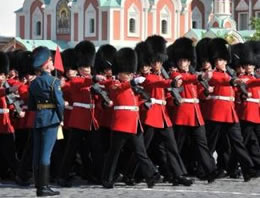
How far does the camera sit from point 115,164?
396 inches

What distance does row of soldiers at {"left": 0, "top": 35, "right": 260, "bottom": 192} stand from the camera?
32.9 ft

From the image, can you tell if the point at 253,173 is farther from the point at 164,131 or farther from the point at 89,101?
the point at 89,101

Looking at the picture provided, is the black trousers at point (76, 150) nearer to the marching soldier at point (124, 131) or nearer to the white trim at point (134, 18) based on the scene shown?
the marching soldier at point (124, 131)

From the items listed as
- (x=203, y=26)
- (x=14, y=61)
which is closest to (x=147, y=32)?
(x=203, y=26)

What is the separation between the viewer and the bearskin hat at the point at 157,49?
10484mm

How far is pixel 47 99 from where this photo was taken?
9.41m

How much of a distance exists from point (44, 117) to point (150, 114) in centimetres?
135

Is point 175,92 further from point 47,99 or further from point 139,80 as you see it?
point 47,99

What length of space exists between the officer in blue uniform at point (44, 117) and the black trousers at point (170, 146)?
4.03 ft

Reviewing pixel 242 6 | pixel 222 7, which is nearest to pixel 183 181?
pixel 222 7

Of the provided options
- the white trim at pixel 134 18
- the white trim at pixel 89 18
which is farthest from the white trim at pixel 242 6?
the white trim at pixel 89 18

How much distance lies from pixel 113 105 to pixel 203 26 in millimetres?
53840

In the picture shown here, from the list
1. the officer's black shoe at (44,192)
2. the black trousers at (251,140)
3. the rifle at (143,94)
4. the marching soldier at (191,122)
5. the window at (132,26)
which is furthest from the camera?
the window at (132,26)

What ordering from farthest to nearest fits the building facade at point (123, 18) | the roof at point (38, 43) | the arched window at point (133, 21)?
the arched window at point (133, 21)
the building facade at point (123, 18)
the roof at point (38, 43)
